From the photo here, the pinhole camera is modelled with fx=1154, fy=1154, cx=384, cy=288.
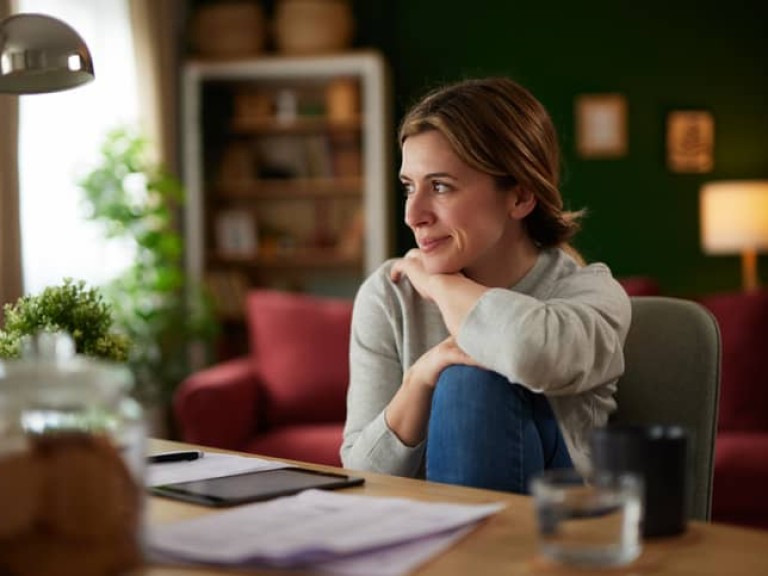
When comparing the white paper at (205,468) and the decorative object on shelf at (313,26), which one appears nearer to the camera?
the white paper at (205,468)

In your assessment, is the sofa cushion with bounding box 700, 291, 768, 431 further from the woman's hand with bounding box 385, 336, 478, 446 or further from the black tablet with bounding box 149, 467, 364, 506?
the black tablet with bounding box 149, 467, 364, 506

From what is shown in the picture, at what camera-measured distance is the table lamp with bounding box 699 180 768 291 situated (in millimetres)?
4824

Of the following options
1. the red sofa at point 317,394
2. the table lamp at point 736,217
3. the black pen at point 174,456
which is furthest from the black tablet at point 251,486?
the table lamp at point 736,217

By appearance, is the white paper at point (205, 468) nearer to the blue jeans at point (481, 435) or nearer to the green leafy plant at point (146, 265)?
the blue jeans at point (481, 435)

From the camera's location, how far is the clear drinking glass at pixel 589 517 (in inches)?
35.8

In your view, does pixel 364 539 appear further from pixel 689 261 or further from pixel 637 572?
pixel 689 261

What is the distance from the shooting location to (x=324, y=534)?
1016mm

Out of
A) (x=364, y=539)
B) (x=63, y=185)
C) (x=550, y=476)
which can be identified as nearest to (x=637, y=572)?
(x=550, y=476)

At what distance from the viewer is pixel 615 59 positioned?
5543mm

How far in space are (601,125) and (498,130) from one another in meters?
3.86

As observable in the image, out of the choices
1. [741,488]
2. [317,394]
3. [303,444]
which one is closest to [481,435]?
[741,488]

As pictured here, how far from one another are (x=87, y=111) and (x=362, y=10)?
1678 millimetres

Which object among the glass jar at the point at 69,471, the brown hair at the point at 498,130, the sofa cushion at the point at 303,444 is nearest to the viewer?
the glass jar at the point at 69,471

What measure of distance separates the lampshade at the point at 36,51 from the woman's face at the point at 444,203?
525mm
